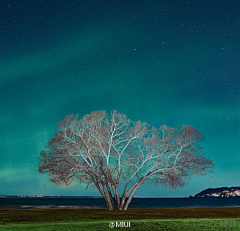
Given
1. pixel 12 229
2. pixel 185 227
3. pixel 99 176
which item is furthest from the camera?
pixel 99 176

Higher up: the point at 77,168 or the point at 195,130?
the point at 195,130

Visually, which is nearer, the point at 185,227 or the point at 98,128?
the point at 185,227

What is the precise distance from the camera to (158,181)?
31188 millimetres

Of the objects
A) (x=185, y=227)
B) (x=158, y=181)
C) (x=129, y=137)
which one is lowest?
(x=185, y=227)

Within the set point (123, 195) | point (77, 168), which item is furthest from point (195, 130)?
point (77, 168)

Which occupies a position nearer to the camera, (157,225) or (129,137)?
(157,225)

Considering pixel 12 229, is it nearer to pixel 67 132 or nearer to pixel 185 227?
pixel 185 227

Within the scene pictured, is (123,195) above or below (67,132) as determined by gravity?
below

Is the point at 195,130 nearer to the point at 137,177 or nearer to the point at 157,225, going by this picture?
the point at 137,177

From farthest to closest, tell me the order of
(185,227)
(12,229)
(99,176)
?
(99,176)
(185,227)
(12,229)

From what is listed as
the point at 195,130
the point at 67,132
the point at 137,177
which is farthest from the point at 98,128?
the point at 195,130

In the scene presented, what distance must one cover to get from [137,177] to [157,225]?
49.7ft

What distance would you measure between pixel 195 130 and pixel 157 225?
16559 millimetres

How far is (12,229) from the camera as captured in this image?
14.2 m
